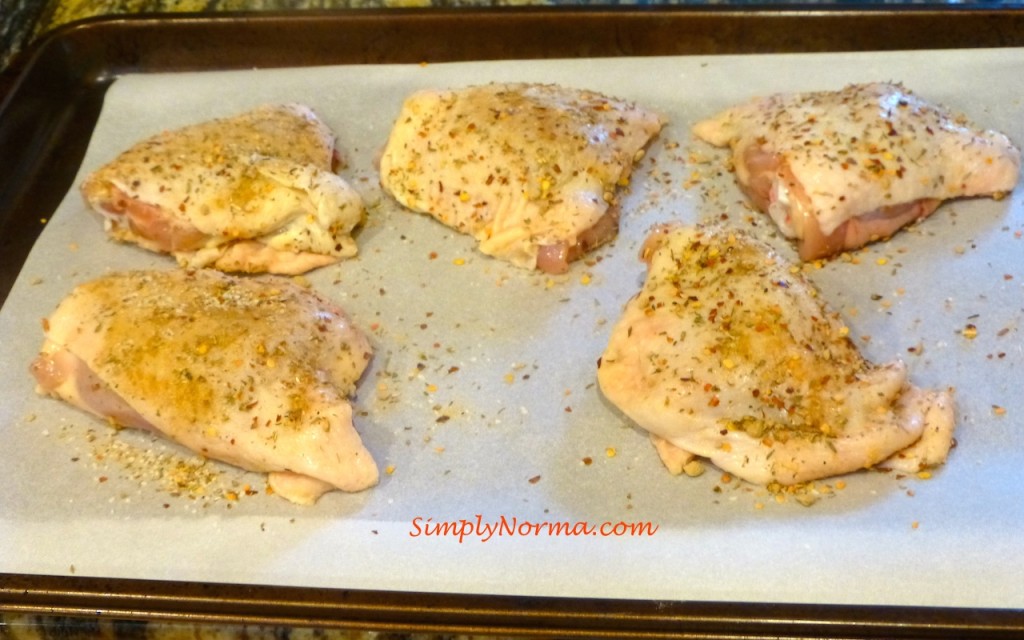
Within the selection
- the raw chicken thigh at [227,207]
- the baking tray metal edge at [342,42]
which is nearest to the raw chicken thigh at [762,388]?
the raw chicken thigh at [227,207]

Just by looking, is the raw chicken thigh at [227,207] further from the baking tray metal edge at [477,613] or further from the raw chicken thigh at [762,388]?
the baking tray metal edge at [477,613]

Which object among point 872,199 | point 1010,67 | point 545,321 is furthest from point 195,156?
point 1010,67

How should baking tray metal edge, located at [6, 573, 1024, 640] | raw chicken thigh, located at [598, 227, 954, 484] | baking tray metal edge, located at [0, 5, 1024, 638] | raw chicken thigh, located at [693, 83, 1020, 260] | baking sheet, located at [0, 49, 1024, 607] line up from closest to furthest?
baking tray metal edge, located at [6, 573, 1024, 640] → baking sheet, located at [0, 49, 1024, 607] → raw chicken thigh, located at [598, 227, 954, 484] → raw chicken thigh, located at [693, 83, 1020, 260] → baking tray metal edge, located at [0, 5, 1024, 638]

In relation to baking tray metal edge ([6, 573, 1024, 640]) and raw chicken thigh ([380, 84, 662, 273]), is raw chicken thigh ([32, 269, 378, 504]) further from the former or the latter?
raw chicken thigh ([380, 84, 662, 273])

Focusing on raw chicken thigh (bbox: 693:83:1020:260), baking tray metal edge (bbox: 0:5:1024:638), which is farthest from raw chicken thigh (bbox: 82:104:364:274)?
raw chicken thigh (bbox: 693:83:1020:260)

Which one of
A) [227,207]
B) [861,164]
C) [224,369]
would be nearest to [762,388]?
[861,164]

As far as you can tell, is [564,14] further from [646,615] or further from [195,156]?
[646,615]
